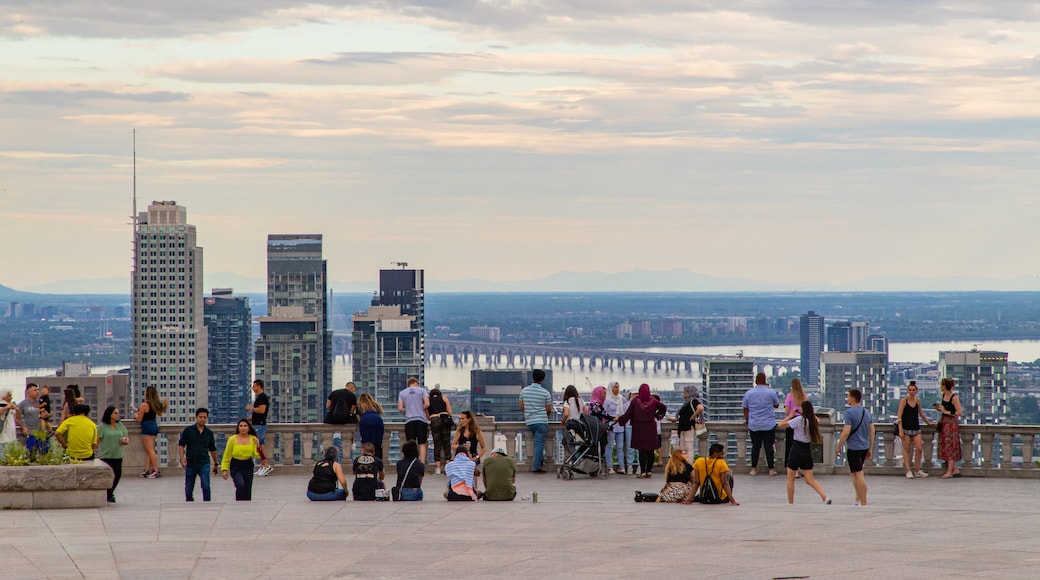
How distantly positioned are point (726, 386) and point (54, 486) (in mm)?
43567

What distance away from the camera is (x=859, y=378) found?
355ft

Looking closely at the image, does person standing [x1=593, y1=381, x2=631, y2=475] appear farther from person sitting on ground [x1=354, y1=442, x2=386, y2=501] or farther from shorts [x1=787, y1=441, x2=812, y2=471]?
person sitting on ground [x1=354, y1=442, x2=386, y2=501]

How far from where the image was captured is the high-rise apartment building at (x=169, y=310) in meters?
150

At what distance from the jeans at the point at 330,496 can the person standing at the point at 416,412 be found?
360 cm

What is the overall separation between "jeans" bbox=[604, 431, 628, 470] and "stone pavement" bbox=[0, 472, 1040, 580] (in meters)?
2.22

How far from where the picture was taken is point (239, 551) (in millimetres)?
15852

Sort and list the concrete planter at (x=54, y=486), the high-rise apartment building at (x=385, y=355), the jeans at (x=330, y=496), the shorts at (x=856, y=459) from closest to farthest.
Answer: the concrete planter at (x=54, y=486) < the shorts at (x=856, y=459) < the jeans at (x=330, y=496) < the high-rise apartment building at (x=385, y=355)

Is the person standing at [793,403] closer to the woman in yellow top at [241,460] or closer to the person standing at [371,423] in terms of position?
the person standing at [371,423]

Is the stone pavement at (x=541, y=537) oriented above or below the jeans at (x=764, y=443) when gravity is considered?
below

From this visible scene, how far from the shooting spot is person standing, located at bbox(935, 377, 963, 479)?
23656 millimetres

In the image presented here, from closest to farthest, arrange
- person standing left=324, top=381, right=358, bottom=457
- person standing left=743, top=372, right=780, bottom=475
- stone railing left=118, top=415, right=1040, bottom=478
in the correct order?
person standing left=743, top=372, right=780, bottom=475 < stone railing left=118, top=415, right=1040, bottom=478 < person standing left=324, top=381, right=358, bottom=457

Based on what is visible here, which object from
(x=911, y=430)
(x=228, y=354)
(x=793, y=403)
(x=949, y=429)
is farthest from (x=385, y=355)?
(x=793, y=403)

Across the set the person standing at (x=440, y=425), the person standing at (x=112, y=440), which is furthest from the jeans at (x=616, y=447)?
the person standing at (x=112, y=440)

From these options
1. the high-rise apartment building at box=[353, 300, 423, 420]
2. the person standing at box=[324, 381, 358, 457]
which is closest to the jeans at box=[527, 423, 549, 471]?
the person standing at box=[324, 381, 358, 457]
